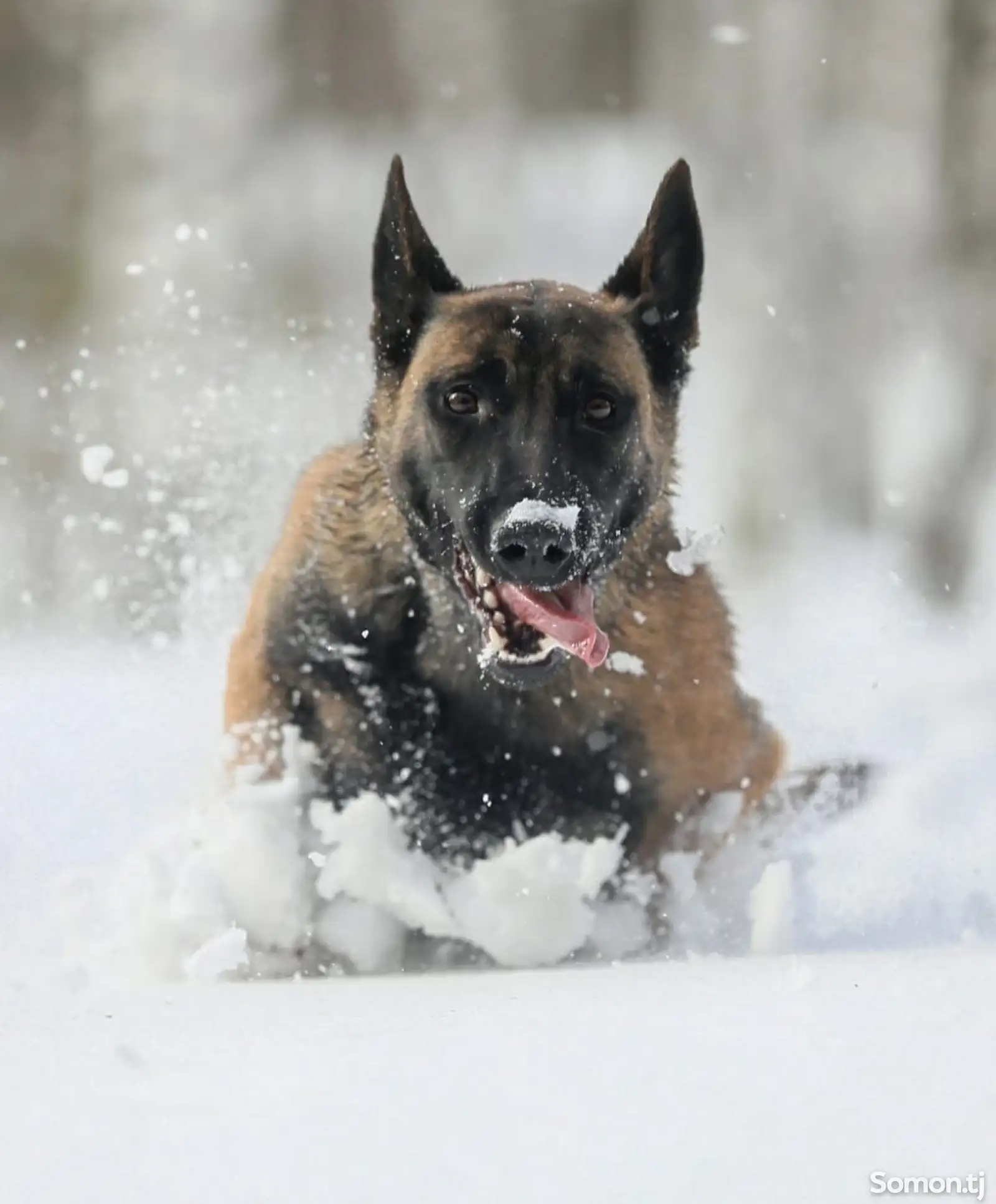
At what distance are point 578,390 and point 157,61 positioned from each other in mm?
5080

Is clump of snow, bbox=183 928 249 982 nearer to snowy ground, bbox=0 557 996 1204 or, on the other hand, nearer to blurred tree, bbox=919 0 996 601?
snowy ground, bbox=0 557 996 1204

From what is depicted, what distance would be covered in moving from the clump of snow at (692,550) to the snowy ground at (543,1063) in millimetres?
758

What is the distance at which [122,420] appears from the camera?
Answer: 6.87 metres

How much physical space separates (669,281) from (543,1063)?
1890mm

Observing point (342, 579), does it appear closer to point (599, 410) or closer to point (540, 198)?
point (599, 410)

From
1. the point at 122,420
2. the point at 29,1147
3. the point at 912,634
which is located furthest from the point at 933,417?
the point at 29,1147

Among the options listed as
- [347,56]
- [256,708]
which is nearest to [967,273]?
[347,56]

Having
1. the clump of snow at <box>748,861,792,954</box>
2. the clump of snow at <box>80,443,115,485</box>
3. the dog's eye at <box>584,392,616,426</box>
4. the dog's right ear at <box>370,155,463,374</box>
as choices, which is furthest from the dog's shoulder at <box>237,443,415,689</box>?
the clump of snow at <box>80,443,115,485</box>

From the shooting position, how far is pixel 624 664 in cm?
354

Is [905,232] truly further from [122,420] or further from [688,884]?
[688,884]

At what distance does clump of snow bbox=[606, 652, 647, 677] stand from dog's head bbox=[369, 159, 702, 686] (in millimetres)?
117

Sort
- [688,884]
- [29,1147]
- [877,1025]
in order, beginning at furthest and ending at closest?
[688,884] → [877,1025] → [29,1147]

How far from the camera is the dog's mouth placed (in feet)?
10.4

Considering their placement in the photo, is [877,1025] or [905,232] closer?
[877,1025]
